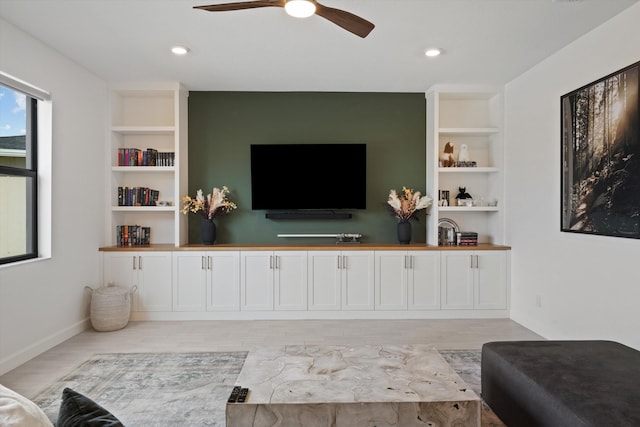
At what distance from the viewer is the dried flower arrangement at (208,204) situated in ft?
15.3

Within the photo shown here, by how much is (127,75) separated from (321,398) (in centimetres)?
408

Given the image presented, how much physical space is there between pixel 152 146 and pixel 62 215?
149 cm

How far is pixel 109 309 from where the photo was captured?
13.3 feet

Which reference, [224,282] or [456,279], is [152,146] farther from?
[456,279]

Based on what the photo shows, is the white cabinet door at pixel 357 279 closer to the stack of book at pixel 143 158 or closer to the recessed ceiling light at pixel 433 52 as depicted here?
the recessed ceiling light at pixel 433 52

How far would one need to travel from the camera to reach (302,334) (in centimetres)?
398

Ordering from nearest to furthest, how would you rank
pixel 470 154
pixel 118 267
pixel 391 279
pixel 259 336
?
pixel 259 336
pixel 118 267
pixel 391 279
pixel 470 154

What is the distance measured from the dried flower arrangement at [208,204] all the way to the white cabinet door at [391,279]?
6.31ft

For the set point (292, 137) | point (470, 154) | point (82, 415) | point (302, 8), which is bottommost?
point (82, 415)

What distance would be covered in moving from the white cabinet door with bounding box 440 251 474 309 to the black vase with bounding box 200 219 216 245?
2.69 m

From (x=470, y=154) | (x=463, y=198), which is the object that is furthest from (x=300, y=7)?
(x=470, y=154)

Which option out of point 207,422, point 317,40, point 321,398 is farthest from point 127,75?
point 321,398

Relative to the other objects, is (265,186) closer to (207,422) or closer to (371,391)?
(207,422)

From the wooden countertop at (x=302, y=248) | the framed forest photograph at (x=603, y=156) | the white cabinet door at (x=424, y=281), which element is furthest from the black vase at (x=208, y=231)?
the framed forest photograph at (x=603, y=156)
